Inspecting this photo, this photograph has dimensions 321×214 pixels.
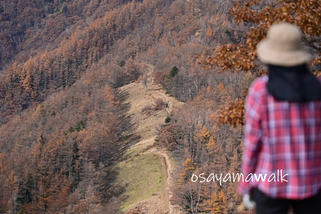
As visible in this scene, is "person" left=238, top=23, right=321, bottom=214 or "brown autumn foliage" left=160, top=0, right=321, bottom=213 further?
"brown autumn foliage" left=160, top=0, right=321, bottom=213

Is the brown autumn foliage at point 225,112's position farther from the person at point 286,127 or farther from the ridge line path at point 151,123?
the person at point 286,127

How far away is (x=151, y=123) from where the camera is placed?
68000mm

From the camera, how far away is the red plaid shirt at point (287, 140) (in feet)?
10.8

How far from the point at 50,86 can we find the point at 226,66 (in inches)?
5929

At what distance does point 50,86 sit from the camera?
149m

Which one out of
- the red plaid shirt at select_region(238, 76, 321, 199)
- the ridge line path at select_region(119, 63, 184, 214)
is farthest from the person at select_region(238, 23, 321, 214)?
the ridge line path at select_region(119, 63, 184, 214)

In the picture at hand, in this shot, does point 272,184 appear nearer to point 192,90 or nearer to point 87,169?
point 87,169

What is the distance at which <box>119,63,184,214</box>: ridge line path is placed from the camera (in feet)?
131

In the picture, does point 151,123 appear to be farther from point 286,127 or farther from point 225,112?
point 286,127

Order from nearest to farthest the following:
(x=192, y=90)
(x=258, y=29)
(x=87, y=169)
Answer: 1. (x=258, y=29)
2. (x=87, y=169)
3. (x=192, y=90)

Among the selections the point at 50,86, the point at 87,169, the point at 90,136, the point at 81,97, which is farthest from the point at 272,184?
the point at 50,86

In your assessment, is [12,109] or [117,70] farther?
[12,109]

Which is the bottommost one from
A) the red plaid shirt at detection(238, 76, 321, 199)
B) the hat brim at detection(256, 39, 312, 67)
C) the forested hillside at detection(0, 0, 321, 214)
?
the forested hillside at detection(0, 0, 321, 214)

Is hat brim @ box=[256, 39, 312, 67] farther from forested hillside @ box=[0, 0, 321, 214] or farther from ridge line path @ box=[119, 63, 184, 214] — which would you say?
ridge line path @ box=[119, 63, 184, 214]
